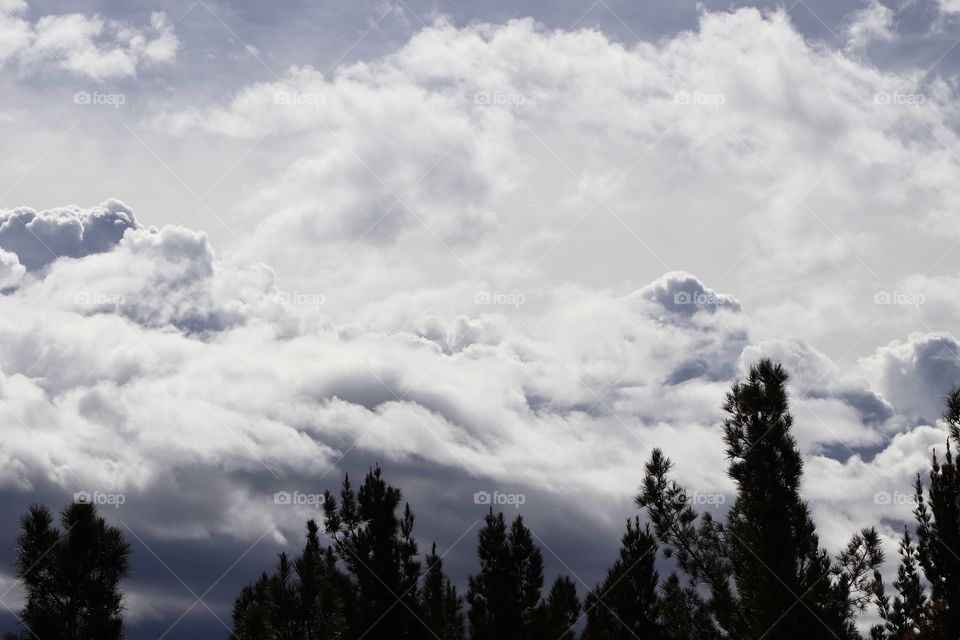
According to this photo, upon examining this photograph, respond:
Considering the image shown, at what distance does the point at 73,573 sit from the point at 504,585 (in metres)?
14.7

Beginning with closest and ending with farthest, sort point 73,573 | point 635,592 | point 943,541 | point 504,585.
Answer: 1. point 943,541
2. point 73,573
3. point 504,585
4. point 635,592

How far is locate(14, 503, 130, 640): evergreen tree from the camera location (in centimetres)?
2594

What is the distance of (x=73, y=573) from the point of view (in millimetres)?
26281

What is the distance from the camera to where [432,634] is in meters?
31.5

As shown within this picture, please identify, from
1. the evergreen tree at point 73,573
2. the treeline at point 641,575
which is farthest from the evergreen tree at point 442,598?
the evergreen tree at point 73,573

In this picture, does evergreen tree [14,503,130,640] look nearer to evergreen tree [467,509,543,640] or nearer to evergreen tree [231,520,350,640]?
evergreen tree [231,520,350,640]

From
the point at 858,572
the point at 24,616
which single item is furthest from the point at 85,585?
the point at 858,572

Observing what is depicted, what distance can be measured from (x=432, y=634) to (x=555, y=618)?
16.0 feet

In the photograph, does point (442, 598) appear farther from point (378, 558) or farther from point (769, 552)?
point (769, 552)

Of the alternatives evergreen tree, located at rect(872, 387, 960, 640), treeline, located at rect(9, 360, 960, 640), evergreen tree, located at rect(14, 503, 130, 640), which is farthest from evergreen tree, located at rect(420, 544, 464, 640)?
evergreen tree, located at rect(872, 387, 960, 640)

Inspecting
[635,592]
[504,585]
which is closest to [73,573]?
[504,585]

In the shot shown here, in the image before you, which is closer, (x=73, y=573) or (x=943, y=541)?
(x=943, y=541)

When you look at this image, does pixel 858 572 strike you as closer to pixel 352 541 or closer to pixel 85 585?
pixel 352 541

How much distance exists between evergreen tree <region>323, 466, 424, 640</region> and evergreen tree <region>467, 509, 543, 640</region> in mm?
2344
